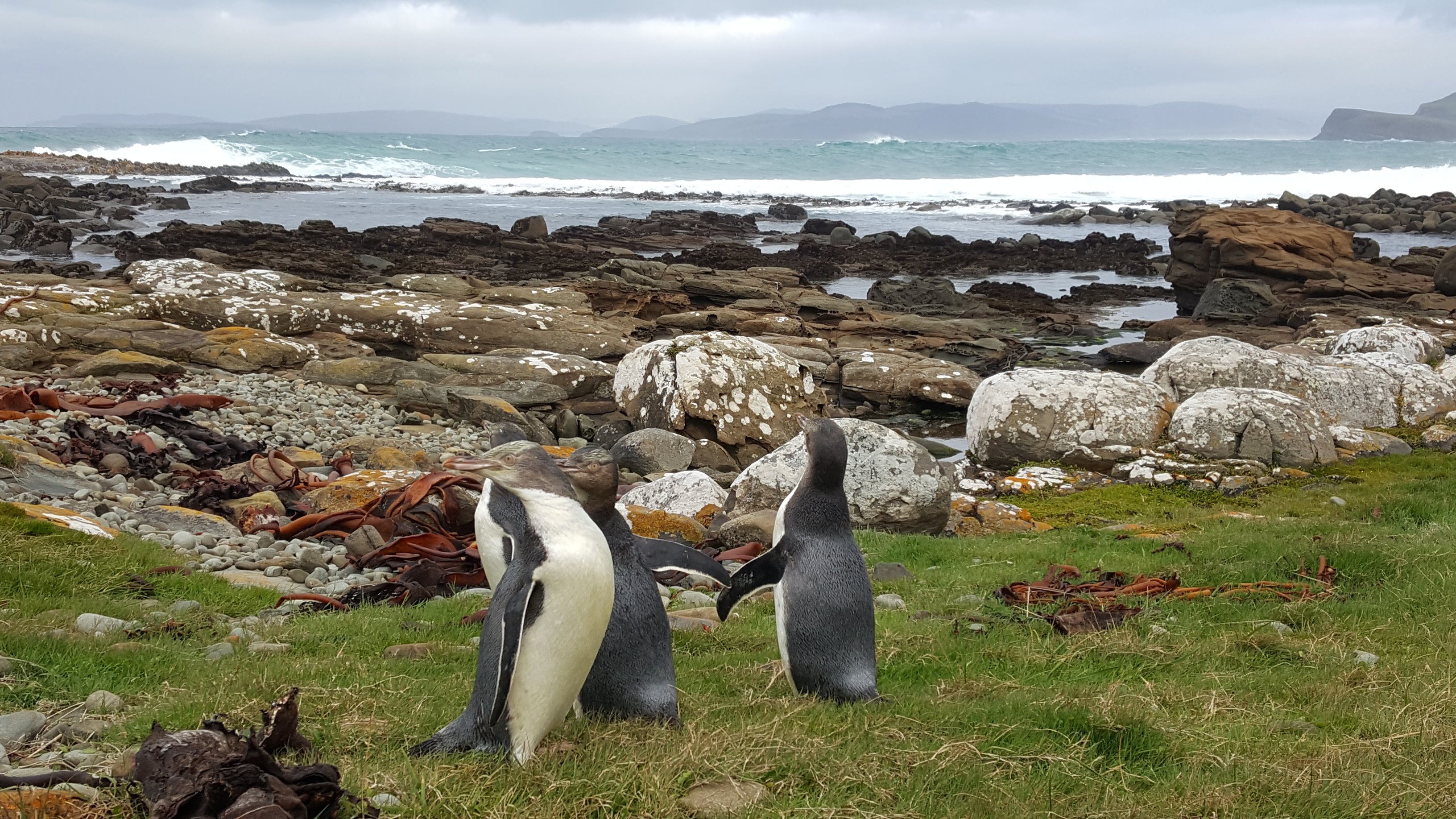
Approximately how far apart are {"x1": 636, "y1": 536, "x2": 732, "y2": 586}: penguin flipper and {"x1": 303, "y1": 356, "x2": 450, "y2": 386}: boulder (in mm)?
13752

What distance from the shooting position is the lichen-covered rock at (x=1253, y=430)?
14.7m

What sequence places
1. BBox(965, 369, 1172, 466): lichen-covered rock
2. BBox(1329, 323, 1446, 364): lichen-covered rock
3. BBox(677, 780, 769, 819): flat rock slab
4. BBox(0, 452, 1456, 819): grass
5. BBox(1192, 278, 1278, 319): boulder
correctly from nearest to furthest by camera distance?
1. BBox(677, 780, 769, 819): flat rock slab
2. BBox(0, 452, 1456, 819): grass
3. BBox(965, 369, 1172, 466): lichen-covered rock
4. BBox(1329, 323, 1446, 364): lichen-covered rock
5. BBox(1192, 278, 1278, 319): boulder

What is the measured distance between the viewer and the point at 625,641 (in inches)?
186

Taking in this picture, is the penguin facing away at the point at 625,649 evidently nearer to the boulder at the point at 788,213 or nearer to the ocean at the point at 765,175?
the ocean at the point at 765,175

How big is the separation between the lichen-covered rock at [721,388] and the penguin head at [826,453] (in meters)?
10.4

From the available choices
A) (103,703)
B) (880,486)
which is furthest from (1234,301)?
(103,703)

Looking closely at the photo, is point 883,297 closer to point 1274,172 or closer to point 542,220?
point 542,220

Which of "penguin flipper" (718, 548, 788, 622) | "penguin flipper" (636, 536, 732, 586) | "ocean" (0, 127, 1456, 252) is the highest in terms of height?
"ocean" (0, 127, 1456, 252)

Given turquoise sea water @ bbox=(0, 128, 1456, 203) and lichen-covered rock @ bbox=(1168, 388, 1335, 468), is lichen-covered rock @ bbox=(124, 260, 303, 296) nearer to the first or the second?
lichen-covered rock @ bbox=(1168, 388, 1335, 468)

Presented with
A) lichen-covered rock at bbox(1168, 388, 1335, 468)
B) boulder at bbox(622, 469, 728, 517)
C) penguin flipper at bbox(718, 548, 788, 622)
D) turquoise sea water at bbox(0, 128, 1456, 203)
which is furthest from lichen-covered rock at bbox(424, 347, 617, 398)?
turquoise sea water at bbox(0, 128, 1456, 203)

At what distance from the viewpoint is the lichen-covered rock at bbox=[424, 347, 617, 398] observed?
19.0 m

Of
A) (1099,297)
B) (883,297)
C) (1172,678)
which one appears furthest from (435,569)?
(1099,297)

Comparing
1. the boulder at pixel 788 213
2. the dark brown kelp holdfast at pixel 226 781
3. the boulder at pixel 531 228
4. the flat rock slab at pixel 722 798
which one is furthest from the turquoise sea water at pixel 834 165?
the dark brown kelp holdfast at pixel 226 781

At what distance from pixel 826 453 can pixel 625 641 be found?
Result: 1496 mm
